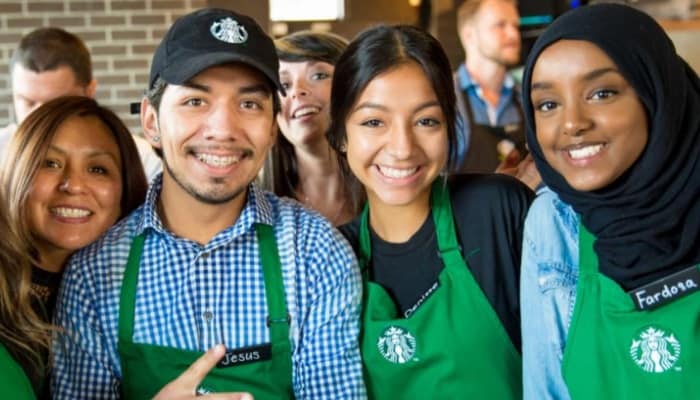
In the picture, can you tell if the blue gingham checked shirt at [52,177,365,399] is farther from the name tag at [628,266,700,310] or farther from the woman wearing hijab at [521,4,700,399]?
the name tag at [628,266,700,310]

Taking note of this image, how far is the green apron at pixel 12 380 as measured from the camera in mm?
1339

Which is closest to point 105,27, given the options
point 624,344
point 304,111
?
point 304,111

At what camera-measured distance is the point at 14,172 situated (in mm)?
1833

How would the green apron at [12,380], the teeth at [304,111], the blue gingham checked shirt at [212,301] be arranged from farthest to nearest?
the teeth at [304,111] < the blue gingham checked shirt at [212,301] < the green apron at [12,380]

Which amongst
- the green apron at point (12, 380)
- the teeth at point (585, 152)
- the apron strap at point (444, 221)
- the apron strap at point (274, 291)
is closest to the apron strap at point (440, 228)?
the apron strap at point (444, 221)

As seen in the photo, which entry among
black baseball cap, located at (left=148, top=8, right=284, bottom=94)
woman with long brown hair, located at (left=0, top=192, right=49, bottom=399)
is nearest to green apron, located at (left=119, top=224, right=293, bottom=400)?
woman with long brown hair, located at (left=0, top=192, right=49, bottom=399)

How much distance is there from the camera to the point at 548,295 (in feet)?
5.17

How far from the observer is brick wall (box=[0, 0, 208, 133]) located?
415 centimetres

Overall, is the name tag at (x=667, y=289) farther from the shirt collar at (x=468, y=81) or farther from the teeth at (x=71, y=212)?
the shirt collar at (x=468, y=81)

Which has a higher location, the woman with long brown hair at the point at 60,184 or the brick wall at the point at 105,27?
the brick wall at the point at 105,27

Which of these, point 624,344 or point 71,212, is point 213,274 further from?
point 624,344

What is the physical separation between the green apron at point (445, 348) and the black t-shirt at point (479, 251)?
0.10 ft

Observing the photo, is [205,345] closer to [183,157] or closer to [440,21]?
[183,157]

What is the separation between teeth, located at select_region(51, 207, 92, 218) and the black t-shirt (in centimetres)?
61
